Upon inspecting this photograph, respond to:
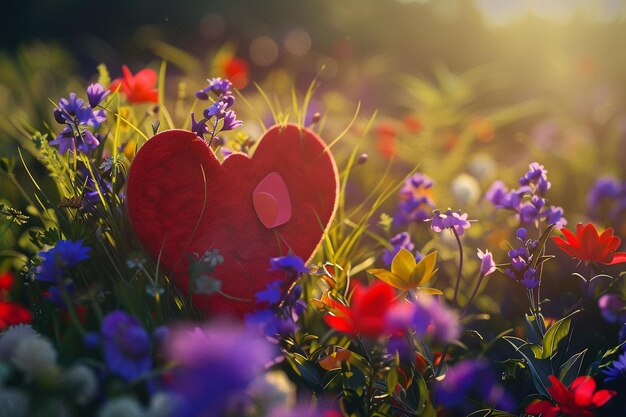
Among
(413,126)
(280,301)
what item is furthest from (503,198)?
(413,126)

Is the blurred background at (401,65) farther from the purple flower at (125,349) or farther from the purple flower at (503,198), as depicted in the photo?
the purple flower at (125,349)

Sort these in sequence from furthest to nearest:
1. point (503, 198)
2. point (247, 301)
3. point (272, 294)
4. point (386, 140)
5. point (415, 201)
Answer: point (386, 140) < point (415, 201) < point (503, 198) < point (247, 301) < point (272, 294)

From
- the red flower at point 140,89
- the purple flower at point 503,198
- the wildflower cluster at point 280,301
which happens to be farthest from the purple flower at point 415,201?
the red flower at point 140,89

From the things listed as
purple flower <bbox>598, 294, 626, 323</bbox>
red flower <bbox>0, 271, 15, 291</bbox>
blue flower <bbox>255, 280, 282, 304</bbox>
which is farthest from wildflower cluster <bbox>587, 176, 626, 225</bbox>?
red flower <bbox>0, 271, 15, 291</bbox>

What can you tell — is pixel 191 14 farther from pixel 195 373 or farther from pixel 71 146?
pixel 195 373

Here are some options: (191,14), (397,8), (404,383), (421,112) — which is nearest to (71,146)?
(404,383)

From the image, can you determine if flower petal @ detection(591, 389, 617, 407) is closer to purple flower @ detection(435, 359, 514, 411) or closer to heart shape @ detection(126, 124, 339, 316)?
purple flower @ detection(435, 359, 514, 411)

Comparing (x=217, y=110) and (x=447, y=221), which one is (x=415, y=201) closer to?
(x=447, y=221)
